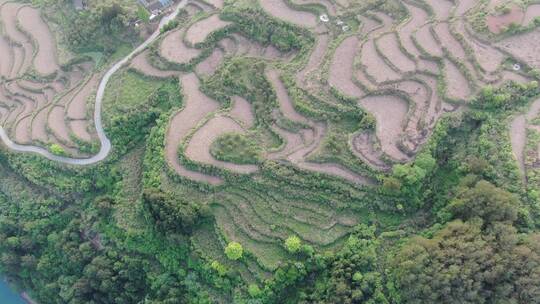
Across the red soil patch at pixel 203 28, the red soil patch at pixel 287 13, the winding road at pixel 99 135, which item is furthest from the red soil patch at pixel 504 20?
the winding road at pixel 99 135

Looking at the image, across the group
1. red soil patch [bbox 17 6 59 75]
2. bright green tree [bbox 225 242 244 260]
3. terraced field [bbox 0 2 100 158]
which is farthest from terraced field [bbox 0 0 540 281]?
red soil patch [bbox 17 6 59 75]

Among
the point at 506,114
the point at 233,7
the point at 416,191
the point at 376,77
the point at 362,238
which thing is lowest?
the point at 362,238

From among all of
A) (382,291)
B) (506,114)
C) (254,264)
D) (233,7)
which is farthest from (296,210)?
(233,7)

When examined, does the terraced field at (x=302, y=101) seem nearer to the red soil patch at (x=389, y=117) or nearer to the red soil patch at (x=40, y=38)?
the red soil patch at (x=389, y=117)

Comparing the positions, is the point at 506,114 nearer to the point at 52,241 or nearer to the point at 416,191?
the point at 416,191

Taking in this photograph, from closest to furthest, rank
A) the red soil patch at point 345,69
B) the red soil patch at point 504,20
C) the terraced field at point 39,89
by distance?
the red soil patch at point 345,69, the red soil patch at point 504,20, the terraced field at point 39,89

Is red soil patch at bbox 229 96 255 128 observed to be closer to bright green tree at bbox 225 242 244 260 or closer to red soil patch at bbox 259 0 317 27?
red soil patch at bbox 259 0 317 27

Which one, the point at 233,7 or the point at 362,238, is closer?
the point at 362,238
